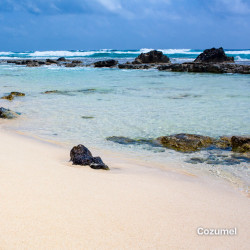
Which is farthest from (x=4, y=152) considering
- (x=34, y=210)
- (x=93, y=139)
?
(x=93, y=139)

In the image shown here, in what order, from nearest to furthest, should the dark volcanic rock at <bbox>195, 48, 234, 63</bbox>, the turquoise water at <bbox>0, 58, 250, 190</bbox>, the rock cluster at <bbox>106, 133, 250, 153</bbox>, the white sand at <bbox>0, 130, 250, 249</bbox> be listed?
the white sand at <bbox>0, 130, 250, 249</bbox> < the turquoise water at <bbox>0, 58, 250, 190</bbox> < the rock cluster at <bbox>106, 133, 250, 153</bbox> < the dark volcanic rock at <bbox>195, 48, 234, 63</bbox>

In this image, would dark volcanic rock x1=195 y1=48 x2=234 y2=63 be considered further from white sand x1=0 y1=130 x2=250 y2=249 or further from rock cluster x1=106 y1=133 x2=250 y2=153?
white sand x1=0 y1=130 x2=250 y2=249

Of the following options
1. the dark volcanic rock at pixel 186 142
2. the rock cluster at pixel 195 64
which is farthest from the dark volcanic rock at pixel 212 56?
the dark volcanic rock at pixel 186 142

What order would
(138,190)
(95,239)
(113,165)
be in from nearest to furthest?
(95,239), (138,190), (113,165)

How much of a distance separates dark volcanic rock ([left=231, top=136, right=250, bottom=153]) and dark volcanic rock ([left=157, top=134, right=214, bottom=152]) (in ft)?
1.36

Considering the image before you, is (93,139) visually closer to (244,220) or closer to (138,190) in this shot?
(138,190)

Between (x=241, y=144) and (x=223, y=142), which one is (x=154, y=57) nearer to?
(x=223, y=142)

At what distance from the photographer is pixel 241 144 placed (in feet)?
17.0

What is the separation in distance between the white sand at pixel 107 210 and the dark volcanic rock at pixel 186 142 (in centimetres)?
161

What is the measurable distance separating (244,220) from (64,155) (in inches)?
108

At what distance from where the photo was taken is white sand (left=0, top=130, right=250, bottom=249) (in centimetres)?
191

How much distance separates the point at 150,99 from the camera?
1111 cm

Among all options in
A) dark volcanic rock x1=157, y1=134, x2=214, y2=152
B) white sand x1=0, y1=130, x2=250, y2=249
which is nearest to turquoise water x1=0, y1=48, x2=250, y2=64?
dark volcanic rock x1=157, y1=134, x2=214, y2=152

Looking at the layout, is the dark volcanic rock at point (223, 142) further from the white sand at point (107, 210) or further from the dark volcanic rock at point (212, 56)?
the dark volcanic rock at point (212, 56)
